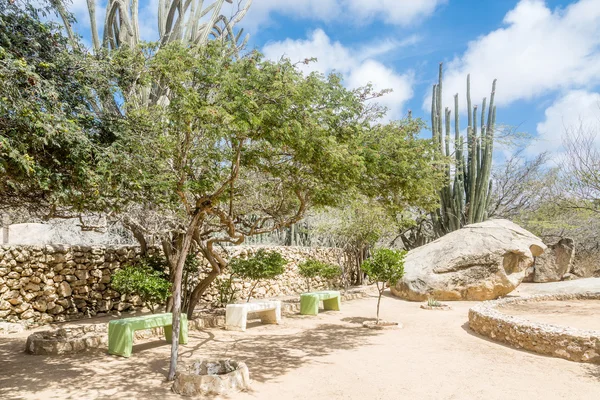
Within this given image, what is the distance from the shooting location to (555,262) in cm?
1714

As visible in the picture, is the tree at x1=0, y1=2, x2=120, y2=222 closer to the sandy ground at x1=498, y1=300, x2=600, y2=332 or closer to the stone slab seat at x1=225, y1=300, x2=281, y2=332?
the stone slab seat at x1=225, y1=300, x2=281, y2=332

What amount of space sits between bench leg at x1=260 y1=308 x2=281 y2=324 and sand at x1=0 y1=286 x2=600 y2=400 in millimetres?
930

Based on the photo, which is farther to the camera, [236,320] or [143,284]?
[236,320]

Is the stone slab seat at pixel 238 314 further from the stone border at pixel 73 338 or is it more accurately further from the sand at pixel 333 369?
the stone border at pixel 73 338

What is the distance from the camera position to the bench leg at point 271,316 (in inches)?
380

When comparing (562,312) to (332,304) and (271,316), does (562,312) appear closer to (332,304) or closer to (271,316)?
(332,304)

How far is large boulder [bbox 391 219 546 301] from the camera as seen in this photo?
12.7m

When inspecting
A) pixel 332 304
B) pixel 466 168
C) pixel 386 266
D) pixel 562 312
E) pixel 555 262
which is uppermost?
pixel 466 168

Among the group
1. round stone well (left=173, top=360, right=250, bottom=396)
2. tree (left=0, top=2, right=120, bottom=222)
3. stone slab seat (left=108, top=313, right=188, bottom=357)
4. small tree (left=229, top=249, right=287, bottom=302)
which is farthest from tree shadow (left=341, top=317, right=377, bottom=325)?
tree (left=0, top=2, right=120, bottom=222)

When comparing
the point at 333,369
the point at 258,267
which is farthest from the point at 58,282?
the point at 333,369

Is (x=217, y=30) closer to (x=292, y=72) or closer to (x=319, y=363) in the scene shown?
(x=292, y=72)

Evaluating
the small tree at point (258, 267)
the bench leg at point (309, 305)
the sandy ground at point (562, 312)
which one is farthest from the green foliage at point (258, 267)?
the sandy ground at point (562, 312)

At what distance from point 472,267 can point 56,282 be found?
1047 centimetres

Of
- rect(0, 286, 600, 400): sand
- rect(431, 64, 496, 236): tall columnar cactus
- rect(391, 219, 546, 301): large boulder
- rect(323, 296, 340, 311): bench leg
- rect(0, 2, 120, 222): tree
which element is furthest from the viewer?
rect(431, 64, 496, 236): tall columnar cactus
